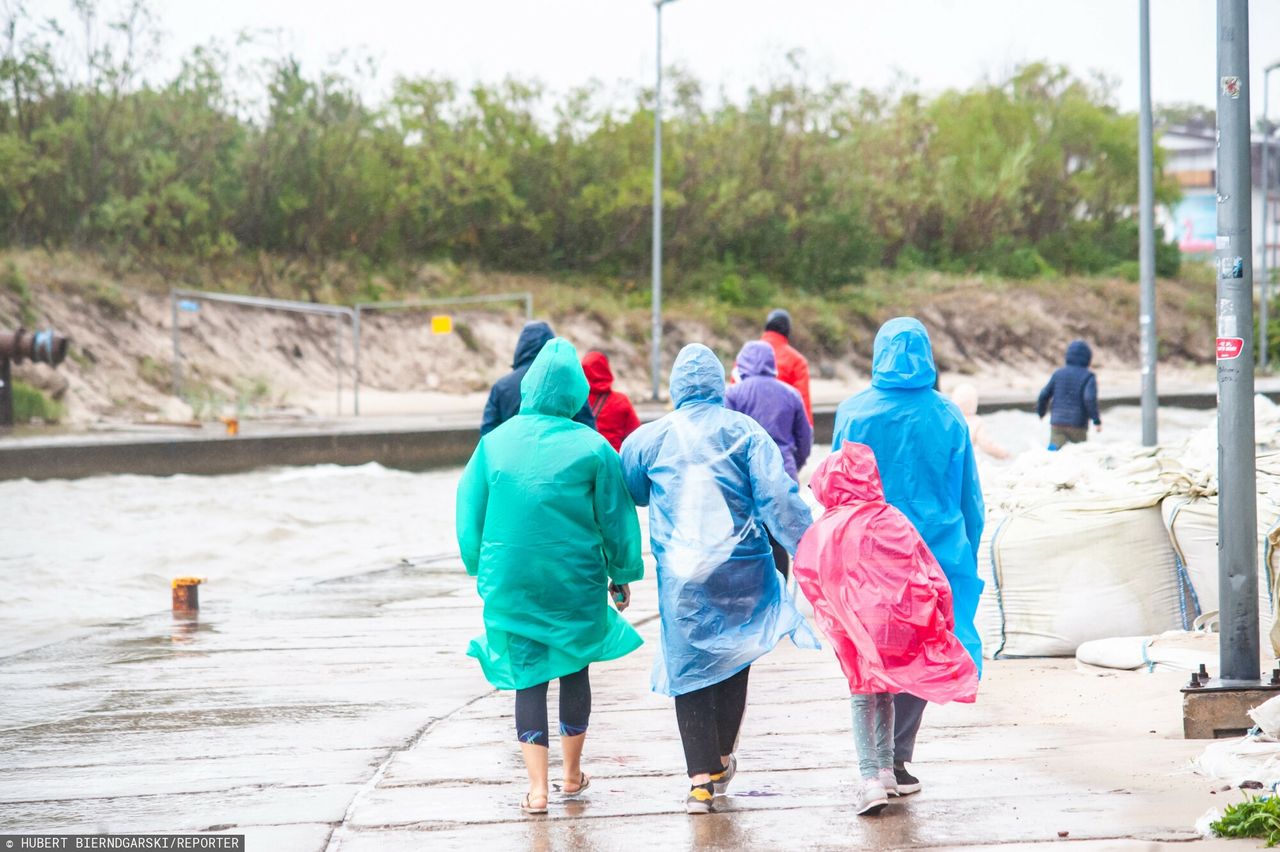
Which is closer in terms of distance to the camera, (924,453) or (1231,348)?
(924,453)

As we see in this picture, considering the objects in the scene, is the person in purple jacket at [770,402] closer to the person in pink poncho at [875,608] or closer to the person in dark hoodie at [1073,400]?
the person in pink poncho at [875,608]

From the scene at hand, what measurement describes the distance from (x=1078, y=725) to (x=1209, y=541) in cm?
152

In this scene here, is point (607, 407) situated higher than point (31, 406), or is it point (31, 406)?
point (607, 407)

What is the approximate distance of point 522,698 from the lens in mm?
5383

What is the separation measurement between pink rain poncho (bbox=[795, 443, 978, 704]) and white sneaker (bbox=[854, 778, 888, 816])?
0.97 feet

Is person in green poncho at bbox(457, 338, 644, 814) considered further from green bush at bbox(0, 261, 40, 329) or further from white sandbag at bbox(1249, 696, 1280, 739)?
green bush at bbox(0, 261, 40, 329)

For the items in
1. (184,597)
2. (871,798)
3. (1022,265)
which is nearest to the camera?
(871,798)

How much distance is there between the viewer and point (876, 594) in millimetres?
5156

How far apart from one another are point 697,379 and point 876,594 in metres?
0.96

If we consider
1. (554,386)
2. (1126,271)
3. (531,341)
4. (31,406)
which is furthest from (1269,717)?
(1126,271)

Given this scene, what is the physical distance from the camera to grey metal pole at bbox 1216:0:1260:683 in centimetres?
613

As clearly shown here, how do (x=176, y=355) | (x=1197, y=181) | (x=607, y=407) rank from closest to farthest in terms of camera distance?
(x=607, y=407) → (x=176, y=355) → (x=1197, y=181)

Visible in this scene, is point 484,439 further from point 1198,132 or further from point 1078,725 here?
point 1198,132

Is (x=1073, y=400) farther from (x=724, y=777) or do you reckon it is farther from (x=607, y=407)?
(x=724, y=777)
